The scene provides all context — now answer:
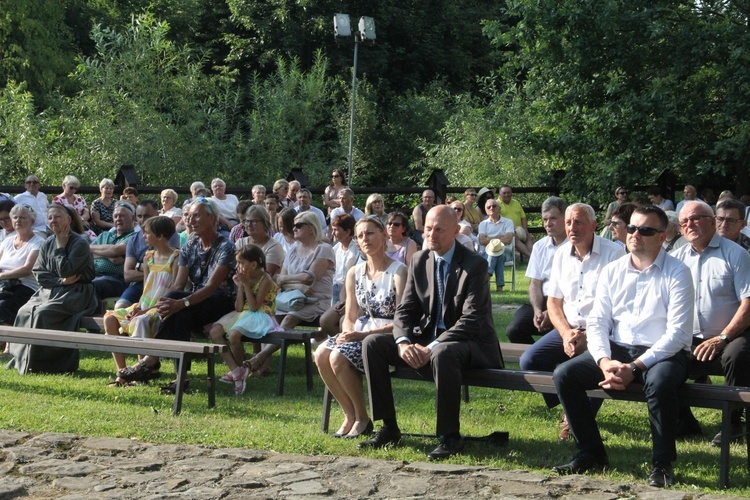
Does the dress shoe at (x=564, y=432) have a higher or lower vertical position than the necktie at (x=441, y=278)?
lower

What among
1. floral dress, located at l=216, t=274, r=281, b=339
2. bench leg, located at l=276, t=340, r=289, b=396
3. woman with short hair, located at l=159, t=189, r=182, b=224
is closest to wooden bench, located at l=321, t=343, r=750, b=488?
bench leg, located at l=276, t=340, r=289, b=396

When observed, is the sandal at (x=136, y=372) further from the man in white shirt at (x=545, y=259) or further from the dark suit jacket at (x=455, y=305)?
the man in white shirt at (x=545, y=259)

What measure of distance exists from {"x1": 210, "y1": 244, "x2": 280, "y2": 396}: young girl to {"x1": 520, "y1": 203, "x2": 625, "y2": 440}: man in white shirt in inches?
96.9

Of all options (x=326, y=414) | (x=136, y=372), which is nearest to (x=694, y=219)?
(x=326, y=414)

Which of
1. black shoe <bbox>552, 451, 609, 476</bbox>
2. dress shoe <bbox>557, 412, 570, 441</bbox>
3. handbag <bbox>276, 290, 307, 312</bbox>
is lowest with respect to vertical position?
black shoe <bbox>552, 451, 609, 476</bbox>

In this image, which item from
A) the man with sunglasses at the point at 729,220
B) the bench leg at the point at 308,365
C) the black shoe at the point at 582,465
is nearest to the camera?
the black shoe at the point at 582,465

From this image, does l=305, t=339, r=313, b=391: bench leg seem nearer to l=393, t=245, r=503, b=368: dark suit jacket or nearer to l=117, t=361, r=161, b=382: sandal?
l=117, t=361, r=161, b=382: sandal

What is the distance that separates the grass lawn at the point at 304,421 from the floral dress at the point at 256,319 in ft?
1.59

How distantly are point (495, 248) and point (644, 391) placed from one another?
9.67 metres

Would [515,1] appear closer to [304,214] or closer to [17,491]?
[304,214]

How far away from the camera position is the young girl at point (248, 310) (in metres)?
8.73

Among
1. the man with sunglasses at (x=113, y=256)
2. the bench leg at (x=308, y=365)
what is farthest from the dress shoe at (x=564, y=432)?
the man with sunglasses at (x=113, y=256)

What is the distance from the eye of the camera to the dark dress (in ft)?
31.3

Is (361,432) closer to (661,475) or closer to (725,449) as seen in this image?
(661,475)
